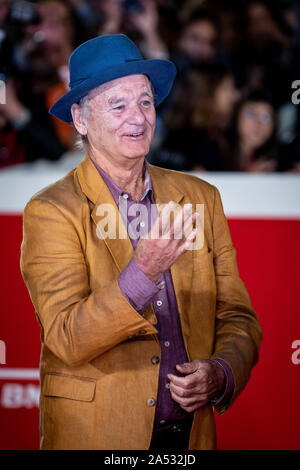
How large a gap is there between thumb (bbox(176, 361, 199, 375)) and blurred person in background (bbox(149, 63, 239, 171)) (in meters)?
1.84

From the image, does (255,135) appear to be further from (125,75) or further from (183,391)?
(183,391)

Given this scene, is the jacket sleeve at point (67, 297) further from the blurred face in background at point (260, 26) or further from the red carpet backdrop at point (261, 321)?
the blurred face in background at point (260, 26)

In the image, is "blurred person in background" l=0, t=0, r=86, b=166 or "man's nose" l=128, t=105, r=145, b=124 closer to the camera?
"man's nose" l=128, t=105, r=145, b=124

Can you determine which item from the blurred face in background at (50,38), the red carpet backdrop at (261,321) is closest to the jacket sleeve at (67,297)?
the red carpet backdrop at (261,321)

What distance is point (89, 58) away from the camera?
5.61 ft

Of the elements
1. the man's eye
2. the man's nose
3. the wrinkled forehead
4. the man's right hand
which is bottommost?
the man's right hand

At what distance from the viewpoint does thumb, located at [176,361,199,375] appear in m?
1.58

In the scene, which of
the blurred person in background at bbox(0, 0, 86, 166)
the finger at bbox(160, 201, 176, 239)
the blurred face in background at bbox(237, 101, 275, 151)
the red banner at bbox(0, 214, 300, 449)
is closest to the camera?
the finger at bbox(160, 201, 176, 239)

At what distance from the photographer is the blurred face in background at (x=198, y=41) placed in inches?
134

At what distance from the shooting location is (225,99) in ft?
11.1

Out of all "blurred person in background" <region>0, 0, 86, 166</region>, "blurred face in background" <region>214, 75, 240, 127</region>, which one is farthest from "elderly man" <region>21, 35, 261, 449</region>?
"blurred face in background" <region>214, 75, 240, 127</region>

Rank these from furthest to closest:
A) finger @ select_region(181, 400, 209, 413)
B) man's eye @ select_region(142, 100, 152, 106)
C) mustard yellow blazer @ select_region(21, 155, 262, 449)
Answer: man's eye @ select_region(142, 100, 152, 106), finger @ select_region(181, 400, 209, 413), mustard yellow blazer @ select_region(21, 155, 262, 449)

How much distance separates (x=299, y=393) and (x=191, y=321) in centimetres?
138

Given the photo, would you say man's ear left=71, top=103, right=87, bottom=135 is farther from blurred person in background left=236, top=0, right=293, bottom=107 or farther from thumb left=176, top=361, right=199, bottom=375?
blurred person in background left=236, top=0, right=293, bottom=107
